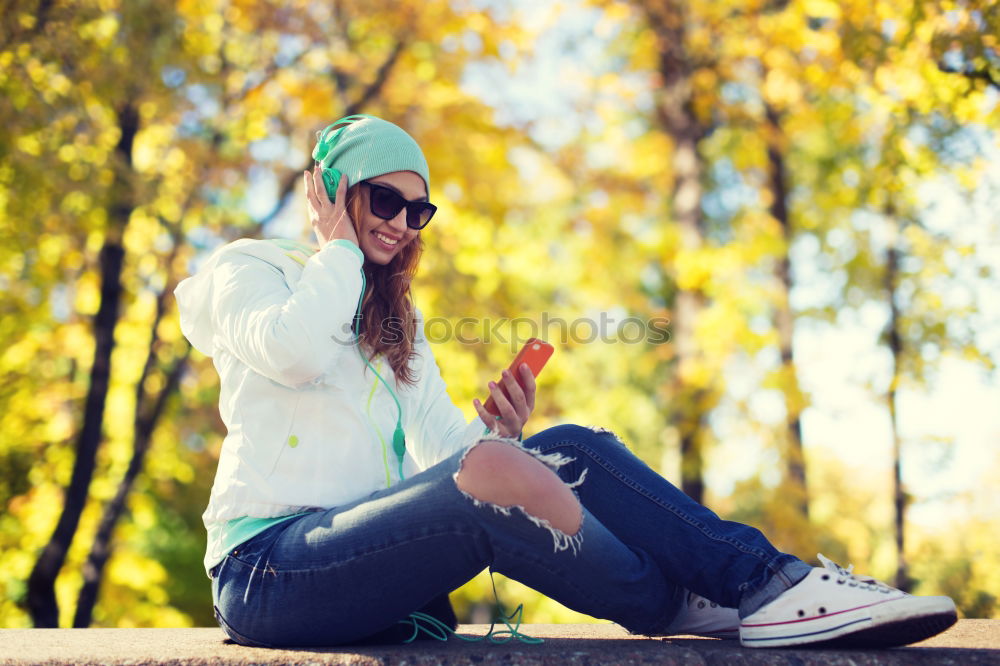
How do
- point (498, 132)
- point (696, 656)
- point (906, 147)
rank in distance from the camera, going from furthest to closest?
point (498, 132)
point (906, 147)
point (696, 656)

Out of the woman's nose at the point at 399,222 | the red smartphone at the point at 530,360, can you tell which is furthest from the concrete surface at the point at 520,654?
the woman's nose at the point at 399,222

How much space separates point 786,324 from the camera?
32.1 feet

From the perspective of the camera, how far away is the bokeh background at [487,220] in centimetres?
641

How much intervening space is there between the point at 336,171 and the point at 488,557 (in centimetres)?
120

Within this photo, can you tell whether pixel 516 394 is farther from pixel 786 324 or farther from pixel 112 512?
pixel 786 324

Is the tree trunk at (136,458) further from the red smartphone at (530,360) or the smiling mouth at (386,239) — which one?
the red smartphone at (530,360)

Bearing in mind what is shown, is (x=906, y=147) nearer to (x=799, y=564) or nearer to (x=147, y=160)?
(x=799, y=564)

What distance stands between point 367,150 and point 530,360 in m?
0.77

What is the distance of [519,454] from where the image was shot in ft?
6.42

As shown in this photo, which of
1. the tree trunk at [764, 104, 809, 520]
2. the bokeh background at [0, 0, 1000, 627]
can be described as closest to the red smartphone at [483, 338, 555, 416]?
the bokeh background at [0, 0, 1000, 627]

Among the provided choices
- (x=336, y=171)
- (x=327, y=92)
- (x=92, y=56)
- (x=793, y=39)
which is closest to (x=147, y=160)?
(x=327, y=92)

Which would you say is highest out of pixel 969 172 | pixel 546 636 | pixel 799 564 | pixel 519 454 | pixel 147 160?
pixel 147 160

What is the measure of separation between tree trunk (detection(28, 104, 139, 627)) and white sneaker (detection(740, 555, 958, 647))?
→ 572cm

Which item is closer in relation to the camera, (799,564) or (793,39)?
(799,564)
